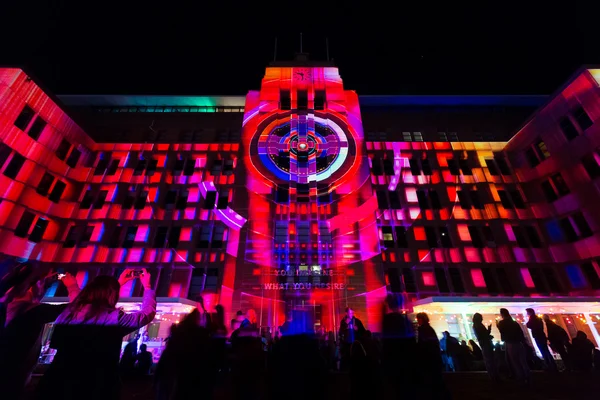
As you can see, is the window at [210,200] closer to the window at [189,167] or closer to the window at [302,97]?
the window at [189,167]

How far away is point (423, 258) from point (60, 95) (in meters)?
52.4

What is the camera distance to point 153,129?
3603 cm

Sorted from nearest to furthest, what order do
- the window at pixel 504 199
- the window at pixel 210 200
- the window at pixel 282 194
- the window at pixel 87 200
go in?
1. the window at pixel 282 194
2. the window at pixel 87 200
3. the window at pixel 504 199
4. the window at pixel 210 200

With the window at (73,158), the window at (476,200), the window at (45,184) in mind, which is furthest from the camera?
the window at (476,200)

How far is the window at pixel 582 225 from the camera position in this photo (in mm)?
24091

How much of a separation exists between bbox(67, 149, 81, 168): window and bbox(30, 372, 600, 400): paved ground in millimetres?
30098

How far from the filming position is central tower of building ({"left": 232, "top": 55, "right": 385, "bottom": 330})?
21.6m

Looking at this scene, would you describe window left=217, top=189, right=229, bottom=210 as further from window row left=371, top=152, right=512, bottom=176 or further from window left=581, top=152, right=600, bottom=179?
window left=581, top=152, right=600, bottom=179

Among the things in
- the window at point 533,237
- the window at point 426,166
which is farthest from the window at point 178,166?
the window at point 533,237

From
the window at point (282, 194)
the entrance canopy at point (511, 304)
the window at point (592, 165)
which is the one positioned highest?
the window at point (592, 165)

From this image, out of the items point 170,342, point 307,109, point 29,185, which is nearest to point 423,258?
point 307,109

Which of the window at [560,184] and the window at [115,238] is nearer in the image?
the window at [560,184]

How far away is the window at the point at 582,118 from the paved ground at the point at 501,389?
2393 cm

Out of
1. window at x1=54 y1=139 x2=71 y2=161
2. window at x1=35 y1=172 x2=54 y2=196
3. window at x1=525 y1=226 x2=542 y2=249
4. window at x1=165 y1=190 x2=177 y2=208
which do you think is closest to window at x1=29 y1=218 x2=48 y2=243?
window at x1=35 y1=172 x2=54 y2=196
